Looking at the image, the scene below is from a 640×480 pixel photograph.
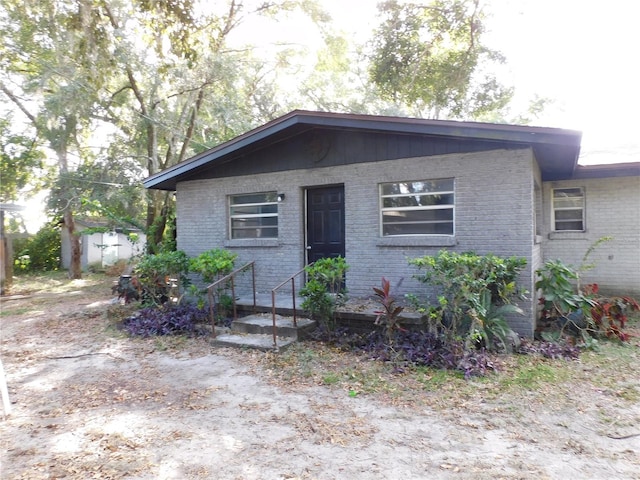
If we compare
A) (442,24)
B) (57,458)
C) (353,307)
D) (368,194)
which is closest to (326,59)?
(442,24)

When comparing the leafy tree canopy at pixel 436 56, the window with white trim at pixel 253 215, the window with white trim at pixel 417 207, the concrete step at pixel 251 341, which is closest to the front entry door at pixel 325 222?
the window with white trim at pixel 253 215

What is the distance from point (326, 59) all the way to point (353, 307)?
1247cm

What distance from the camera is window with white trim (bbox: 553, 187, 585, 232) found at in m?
9.56

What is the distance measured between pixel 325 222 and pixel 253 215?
5.28 ft

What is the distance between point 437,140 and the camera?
6727 mm

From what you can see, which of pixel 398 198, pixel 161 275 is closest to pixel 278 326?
pixel 398 198

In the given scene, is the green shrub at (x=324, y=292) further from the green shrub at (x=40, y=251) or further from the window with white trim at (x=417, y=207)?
the green shrub at (x=40, y=251)

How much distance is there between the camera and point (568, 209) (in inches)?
382

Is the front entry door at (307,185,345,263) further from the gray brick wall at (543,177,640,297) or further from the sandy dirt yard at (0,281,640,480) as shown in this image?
the gray brick wall at (543,177,640,297)

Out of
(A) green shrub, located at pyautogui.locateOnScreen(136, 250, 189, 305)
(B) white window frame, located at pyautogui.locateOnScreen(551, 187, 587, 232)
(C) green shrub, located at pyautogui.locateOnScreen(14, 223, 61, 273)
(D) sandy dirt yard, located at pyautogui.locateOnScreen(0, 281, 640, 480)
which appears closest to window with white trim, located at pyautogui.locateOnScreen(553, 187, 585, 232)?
(B) white window frame, located at pyautogui.locateOnScreen(551, 187, 587, 232)

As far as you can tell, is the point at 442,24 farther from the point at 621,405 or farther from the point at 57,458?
the point at 57,458

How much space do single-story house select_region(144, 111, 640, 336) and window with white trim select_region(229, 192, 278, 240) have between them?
2 centimetres

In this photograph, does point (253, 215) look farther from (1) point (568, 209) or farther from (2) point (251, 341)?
(1) point (568, 209)

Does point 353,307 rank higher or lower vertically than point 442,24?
lower
